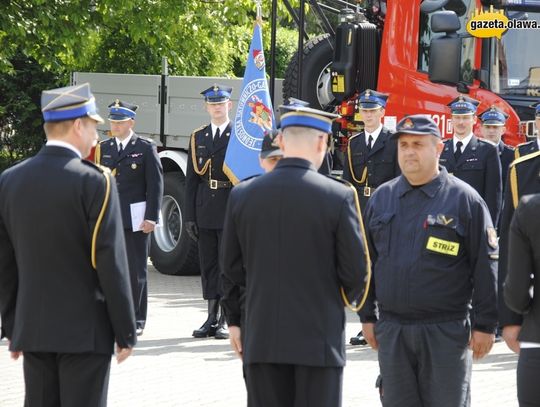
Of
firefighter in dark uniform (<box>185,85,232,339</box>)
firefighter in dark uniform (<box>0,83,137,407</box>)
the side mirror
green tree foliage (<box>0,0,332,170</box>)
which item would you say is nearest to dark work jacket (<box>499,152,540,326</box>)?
firefighter in dark uniform (<box>0,83,137,407</box>)

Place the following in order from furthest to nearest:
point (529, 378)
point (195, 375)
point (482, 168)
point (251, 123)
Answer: point (251, 123) < point (482, 168) < point (195, 375) < point (529, 378)

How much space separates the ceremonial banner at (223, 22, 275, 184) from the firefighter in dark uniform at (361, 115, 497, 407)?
192 inches

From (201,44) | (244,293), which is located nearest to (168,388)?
(244,293)

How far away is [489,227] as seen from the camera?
226 inches

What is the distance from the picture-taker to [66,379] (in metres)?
5.28

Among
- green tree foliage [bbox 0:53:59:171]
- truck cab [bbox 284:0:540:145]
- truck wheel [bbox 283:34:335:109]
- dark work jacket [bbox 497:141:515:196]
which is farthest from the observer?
green tree foliage [bbox 0:53:59:171]

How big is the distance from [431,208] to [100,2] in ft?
44.5

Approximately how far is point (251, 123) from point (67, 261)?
6.35 m

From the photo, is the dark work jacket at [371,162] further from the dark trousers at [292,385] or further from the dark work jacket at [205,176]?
the dark trousers at [292,385]

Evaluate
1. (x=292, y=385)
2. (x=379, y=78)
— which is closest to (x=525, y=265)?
(x=292, y=385)

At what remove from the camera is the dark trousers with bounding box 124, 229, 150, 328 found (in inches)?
407

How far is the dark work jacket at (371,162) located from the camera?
10383 millimetres

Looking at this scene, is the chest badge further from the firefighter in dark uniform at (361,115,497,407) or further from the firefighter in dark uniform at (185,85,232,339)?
the firefighter in dark uniform at (185,85,232,339)

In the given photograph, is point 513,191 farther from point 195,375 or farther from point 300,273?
point 195,375
